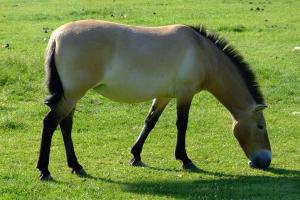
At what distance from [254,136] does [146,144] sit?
199 centimetres

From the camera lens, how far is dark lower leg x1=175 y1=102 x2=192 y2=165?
8.85m

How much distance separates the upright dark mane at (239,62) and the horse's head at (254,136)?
0.25m

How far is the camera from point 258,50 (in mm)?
18703

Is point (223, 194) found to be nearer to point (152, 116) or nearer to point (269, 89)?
point (152, 116)

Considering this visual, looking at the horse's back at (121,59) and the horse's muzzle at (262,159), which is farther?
the horse's muzzle at (262,159)

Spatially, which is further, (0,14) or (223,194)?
(0,14)

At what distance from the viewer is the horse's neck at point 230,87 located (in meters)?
8.98

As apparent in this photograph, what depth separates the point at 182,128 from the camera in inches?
352

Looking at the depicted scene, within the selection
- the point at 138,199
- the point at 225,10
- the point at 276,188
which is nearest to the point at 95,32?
the point at 138,199

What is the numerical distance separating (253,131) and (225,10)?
19.3 meters

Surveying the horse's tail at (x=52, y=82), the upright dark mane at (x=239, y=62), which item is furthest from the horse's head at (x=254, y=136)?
the horse's tail at (x=52, y=82)

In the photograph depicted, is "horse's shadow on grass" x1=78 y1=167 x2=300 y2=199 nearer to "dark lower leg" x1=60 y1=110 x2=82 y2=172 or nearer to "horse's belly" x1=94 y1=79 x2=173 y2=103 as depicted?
"dark lower leg" x1=60 y1=110 x2=82 y2=172

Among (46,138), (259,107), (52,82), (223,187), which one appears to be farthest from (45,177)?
(259,107)

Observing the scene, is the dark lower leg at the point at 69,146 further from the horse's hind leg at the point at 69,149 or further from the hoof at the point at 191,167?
the hoof at the point at 191,167
